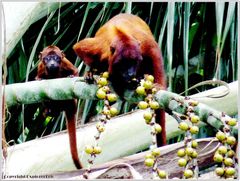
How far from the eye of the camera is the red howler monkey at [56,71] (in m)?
1.82

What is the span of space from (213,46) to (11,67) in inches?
24.4

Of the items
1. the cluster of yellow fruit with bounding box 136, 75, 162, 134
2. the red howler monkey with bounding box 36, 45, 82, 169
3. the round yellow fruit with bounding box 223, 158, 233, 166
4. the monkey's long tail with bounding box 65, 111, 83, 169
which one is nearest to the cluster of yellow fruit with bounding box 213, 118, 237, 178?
the round yellow fruit with bounding box 223, 158, 233, 166

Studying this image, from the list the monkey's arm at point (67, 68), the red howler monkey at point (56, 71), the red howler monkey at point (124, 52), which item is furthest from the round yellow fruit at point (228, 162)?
the monkey's arm at point (67, 68)

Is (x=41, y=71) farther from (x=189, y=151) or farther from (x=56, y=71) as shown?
(x=189, y=151)

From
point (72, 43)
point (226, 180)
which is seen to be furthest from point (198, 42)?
point (226, 180)

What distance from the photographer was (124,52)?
159cm

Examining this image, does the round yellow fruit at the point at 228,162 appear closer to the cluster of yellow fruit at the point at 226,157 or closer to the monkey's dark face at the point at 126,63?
the cluster of yellow fruit at the point at 226,157

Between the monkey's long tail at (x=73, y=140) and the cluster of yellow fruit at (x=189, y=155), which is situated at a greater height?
the cluster of yellow fruit at (x=189, y=155)

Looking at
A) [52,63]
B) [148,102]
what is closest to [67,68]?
[52,63]

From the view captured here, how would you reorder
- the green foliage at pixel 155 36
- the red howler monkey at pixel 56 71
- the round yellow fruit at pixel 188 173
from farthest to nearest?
the red howler monkey at pixel 56 71 < the green foliage at pixel 155 36 < the round yellow fruit at pixel 188 173

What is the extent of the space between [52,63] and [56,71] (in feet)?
0.19

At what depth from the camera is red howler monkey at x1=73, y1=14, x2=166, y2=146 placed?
157 centimetres

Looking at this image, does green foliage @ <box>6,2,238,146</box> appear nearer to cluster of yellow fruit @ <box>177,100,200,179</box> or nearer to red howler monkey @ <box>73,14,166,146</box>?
red howler monkey @ <box>73,14,166,146</box>

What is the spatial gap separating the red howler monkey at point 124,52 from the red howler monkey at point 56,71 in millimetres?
104
